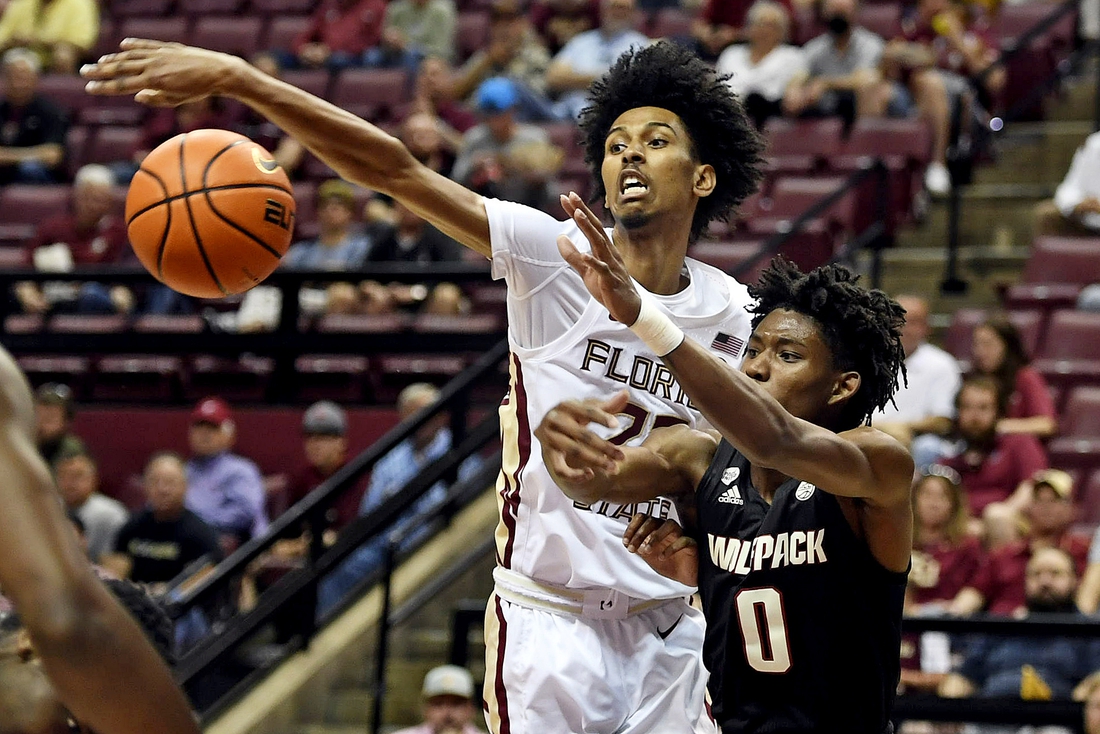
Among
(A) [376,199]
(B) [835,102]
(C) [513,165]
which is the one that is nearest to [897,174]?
(B) [835,102]

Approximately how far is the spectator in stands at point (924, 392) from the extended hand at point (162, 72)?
5.16 meters

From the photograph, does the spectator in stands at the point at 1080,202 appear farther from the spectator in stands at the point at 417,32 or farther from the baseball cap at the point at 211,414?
the spectator in stands at the point at 417,32

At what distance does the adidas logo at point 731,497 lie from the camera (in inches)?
157

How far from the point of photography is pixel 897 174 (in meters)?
10.6

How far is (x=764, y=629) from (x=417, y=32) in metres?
10.0

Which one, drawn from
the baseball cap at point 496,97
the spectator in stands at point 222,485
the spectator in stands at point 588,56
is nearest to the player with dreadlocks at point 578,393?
the spectator in stands at point 222,485

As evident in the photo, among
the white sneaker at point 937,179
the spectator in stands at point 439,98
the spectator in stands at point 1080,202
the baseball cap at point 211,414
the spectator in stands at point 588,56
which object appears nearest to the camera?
the baseball cap at point 211,414

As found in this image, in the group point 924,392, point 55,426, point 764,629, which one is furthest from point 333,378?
point 764,629

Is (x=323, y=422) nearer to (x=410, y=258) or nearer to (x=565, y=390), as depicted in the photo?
(x=410, y=258)

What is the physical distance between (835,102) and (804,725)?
7.83 metres

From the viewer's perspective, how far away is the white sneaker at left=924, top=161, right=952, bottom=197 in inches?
431

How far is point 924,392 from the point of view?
880cm

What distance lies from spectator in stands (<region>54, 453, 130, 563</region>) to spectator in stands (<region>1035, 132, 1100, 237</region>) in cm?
538

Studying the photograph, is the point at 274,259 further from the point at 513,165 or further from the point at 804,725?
the point at 513,165
